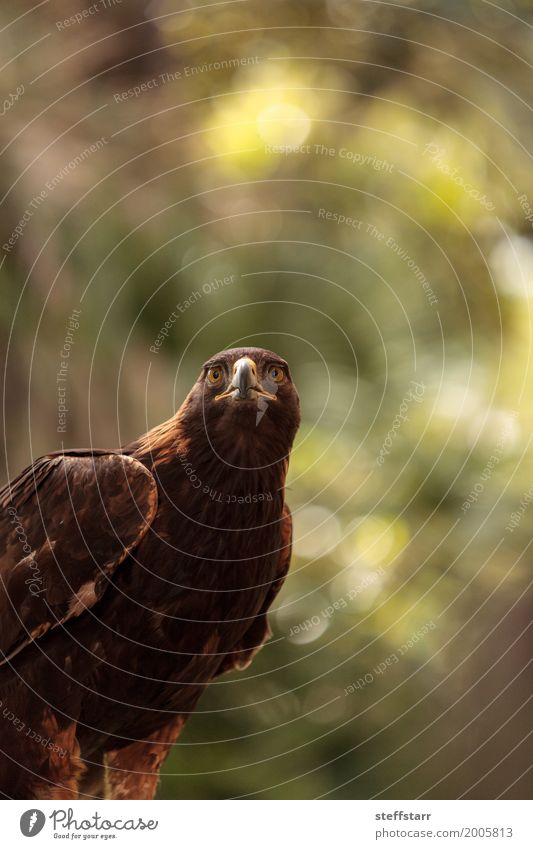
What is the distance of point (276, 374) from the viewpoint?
181 centimetres

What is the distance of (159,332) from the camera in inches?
116

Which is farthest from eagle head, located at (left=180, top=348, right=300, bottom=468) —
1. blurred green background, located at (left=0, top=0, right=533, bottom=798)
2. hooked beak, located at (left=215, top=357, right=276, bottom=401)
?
blurred green background, located at (left=0, top=0, right=533, bottom=798)

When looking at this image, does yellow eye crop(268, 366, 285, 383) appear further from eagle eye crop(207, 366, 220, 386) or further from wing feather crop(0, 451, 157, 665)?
Answer: wing feather crop(0, 451, 157, 665)

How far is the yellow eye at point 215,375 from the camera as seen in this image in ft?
5.84

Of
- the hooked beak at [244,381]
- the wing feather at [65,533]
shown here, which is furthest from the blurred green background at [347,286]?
the hooked beak at [244,381]

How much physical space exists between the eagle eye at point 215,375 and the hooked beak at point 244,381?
0.16 feet

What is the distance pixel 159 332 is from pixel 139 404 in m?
0.38

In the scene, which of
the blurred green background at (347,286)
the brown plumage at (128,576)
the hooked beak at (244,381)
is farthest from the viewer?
the blurred green background at (347,286)

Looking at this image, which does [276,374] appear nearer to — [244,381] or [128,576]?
[244,381]

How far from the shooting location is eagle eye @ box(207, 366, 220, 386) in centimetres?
178

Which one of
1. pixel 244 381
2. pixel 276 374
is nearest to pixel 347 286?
pixel 276 374

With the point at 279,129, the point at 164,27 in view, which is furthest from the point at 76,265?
the point at 164,27

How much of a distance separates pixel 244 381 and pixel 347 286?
186cm

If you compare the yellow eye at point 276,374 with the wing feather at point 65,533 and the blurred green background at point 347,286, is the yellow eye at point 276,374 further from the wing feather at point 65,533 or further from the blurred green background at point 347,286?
the blurred green background at point 347,286
